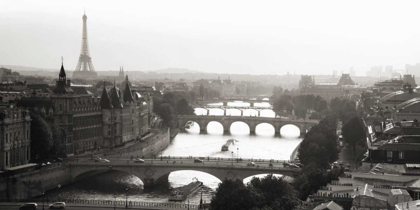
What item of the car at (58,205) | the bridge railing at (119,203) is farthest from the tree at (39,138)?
the car at (58,205)

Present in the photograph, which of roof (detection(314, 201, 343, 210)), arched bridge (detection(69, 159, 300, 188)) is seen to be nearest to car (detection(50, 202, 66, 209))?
arched bridge (detection(69, 159, 300, 188))

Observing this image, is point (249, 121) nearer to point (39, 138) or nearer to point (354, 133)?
point (354, 133)

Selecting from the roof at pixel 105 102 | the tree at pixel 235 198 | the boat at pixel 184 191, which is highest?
the roof at pixel 105 102

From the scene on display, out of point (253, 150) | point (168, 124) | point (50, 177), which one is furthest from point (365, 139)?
point (168, 124)

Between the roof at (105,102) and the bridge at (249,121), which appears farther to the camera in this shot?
the bridge at (249,121)

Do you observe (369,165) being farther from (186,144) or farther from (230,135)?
(230,135)

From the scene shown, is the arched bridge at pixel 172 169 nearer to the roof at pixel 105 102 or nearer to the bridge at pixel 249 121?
→ the roof at pixel 105 102

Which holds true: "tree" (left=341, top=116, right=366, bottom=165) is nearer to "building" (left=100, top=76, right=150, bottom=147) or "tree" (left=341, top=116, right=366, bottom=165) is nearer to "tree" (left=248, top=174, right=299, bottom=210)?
"building" (left=100, top=76, right=150, bottom=147)
